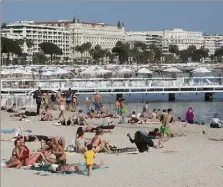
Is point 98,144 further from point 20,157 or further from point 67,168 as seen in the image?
point 67,168

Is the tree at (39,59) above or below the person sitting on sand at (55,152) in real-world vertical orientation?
above

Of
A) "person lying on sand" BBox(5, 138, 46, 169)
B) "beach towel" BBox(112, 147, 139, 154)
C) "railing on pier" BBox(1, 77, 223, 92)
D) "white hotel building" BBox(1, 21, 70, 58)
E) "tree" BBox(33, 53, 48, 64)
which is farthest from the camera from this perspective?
"white hotel building" BBox(1, 21, 70, 58)

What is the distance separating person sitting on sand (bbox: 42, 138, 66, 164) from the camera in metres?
12.4

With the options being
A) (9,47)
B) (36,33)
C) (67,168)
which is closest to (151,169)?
(67,168)

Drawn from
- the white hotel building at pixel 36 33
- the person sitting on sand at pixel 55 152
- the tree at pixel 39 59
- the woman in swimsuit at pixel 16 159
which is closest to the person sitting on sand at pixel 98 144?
the person sitting on sand at pixel 55 152

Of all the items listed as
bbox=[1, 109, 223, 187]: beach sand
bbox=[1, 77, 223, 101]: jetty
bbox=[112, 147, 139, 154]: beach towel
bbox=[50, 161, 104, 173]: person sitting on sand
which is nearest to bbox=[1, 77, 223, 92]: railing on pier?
bbox=[1, 77, 223, 101]: jetty

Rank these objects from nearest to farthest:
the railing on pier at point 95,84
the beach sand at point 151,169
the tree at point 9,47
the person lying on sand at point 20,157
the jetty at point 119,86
Answer: the beach sand at point 151,169 → the person lying on sand at point 20,157 → the railing on pier at point 95,84 → the jetty at point 119,86 → the tree at point 9,47

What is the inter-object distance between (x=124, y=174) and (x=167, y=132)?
16.0ft

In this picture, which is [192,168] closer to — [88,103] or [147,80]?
[88,103]

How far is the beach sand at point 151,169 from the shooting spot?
35.6 ft

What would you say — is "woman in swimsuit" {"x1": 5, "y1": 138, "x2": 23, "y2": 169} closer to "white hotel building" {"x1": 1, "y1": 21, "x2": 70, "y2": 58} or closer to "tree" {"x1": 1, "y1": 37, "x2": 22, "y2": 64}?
"tree" {"x1": 1, "y1": 37, "x2": 22, "y2": 64}

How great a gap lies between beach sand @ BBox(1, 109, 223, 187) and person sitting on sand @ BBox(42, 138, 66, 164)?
2.24 feet

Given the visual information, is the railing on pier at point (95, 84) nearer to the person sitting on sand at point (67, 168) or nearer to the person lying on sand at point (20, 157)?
the person lying on sand at point (20, 157)

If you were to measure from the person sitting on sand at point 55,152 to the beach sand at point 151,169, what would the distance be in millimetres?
682
